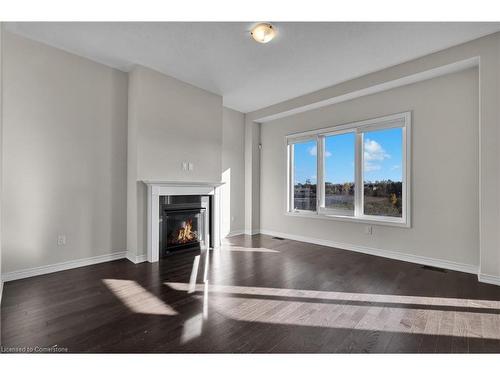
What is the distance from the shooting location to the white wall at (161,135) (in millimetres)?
3465

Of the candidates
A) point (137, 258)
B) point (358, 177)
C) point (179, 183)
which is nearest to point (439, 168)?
point (358, 177)

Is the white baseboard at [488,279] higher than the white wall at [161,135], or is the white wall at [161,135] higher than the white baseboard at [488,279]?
the white wall at [161,135]

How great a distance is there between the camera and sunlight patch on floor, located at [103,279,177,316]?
6.83 ft

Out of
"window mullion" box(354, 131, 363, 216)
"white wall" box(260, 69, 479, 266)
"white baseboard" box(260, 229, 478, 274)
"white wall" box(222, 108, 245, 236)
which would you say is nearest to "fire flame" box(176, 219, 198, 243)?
"white wall" box(222, 108, 245, 236)

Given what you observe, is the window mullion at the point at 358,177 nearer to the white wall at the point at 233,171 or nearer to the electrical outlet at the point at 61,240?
the white wall at the point at 233,171

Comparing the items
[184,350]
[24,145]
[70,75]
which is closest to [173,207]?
[24,145]

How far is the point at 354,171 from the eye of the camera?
423cm

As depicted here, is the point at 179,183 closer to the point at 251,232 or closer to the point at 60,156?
the point at 60,156

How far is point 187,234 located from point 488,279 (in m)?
4.00

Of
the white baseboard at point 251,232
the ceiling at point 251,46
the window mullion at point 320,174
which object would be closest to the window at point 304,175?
the window mullion at point 320,174

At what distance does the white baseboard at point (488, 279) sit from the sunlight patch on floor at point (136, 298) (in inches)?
134

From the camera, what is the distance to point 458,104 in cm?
315

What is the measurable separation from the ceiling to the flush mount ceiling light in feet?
0.24
